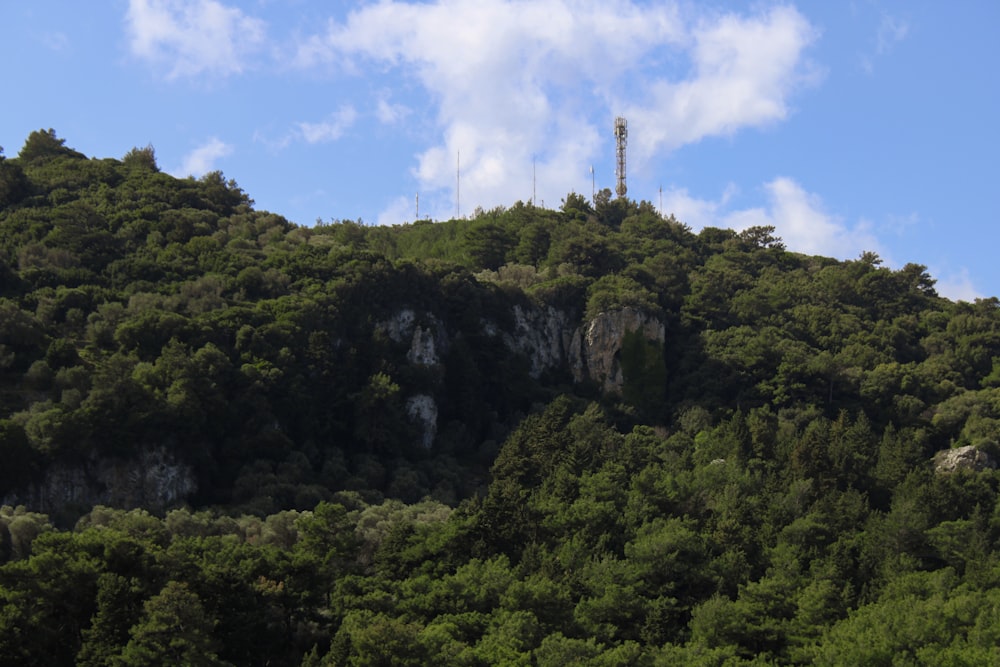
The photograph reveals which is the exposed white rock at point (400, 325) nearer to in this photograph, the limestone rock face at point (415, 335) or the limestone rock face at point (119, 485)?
the limestone rock face at point (415, 335)

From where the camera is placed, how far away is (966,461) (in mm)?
61594

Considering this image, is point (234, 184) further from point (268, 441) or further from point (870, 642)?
point (870, 642)

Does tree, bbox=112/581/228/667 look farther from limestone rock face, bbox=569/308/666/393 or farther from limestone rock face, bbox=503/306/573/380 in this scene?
limestone rock face, bbox=569/308/666/393

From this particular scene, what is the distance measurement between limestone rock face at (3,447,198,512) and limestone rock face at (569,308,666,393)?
26.3m

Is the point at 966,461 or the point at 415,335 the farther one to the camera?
the point at 415,335

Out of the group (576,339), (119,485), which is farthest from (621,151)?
(119,485)

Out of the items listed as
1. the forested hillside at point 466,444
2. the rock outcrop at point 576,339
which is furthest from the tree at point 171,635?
the rock outcrop at point 576,339

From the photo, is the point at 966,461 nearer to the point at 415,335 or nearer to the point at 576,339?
the point at 576,339

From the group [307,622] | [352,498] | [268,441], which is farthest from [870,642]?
[268,441]

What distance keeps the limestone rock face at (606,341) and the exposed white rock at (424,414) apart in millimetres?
11516

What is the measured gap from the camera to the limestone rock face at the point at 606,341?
235 ft

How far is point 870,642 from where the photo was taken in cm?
4003

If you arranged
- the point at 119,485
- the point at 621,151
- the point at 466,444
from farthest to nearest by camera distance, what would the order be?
the point at 621,151 → the point at 466,444 → the point at 119,485

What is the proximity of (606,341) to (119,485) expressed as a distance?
3059 centimetres
